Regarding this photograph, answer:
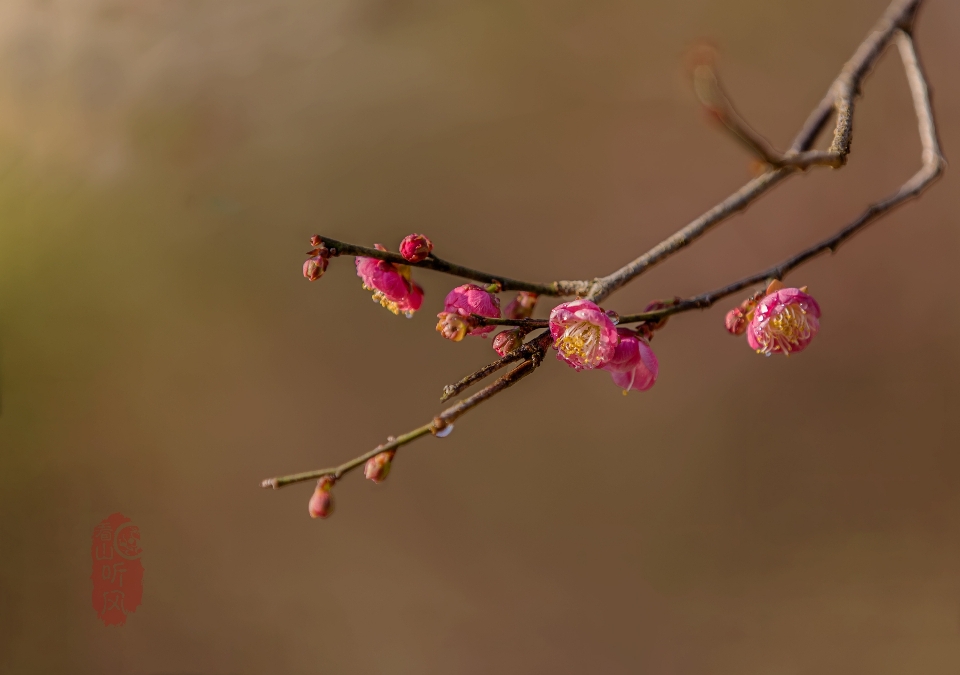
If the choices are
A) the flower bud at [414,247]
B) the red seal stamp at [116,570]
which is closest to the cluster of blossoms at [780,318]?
the flower bud at [414,247]

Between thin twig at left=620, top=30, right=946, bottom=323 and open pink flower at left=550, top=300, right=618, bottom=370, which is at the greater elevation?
thin twig at left=620, top=30, right=946, bottom=323

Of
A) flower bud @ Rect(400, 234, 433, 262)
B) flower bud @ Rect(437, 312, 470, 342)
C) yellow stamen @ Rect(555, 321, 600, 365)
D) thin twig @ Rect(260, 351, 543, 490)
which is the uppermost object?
flower bud @ Rect(400, 234, 433, 262)

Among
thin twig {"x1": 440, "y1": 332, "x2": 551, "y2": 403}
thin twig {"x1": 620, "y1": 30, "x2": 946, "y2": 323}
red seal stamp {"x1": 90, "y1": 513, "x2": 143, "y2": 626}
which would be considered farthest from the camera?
red seal stamp {"x1": 90, "y1": 513, "x2": 143, "y2": 626}

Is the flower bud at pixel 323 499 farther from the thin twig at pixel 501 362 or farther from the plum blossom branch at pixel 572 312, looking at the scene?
the thin twig at pixel 501 362

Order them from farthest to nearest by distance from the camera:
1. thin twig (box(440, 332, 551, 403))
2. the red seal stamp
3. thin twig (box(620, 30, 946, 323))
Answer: the red seal stamp < thin twig (box(620, 30, 946, 323)) < thin twig (box(440, 332, 551, 403))

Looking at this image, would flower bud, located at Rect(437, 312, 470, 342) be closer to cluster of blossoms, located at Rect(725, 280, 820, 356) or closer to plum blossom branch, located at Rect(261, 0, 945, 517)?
plum blossom branch, located at Rect(261, 0, 945, 517)

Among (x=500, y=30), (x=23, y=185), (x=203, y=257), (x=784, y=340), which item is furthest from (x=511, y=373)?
(x=500, y=30)

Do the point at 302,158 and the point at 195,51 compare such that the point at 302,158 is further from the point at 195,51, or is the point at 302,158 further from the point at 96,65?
the point at 96,65

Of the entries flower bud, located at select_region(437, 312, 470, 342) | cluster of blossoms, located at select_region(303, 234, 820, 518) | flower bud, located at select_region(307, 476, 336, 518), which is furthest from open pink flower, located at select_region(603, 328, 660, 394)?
flower bud, located at select_region(307, 476, 336, 518)

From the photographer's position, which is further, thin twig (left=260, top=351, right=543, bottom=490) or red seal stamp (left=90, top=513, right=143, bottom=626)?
red seal stamp (left=90, top=513, right=143, bottom=626)
